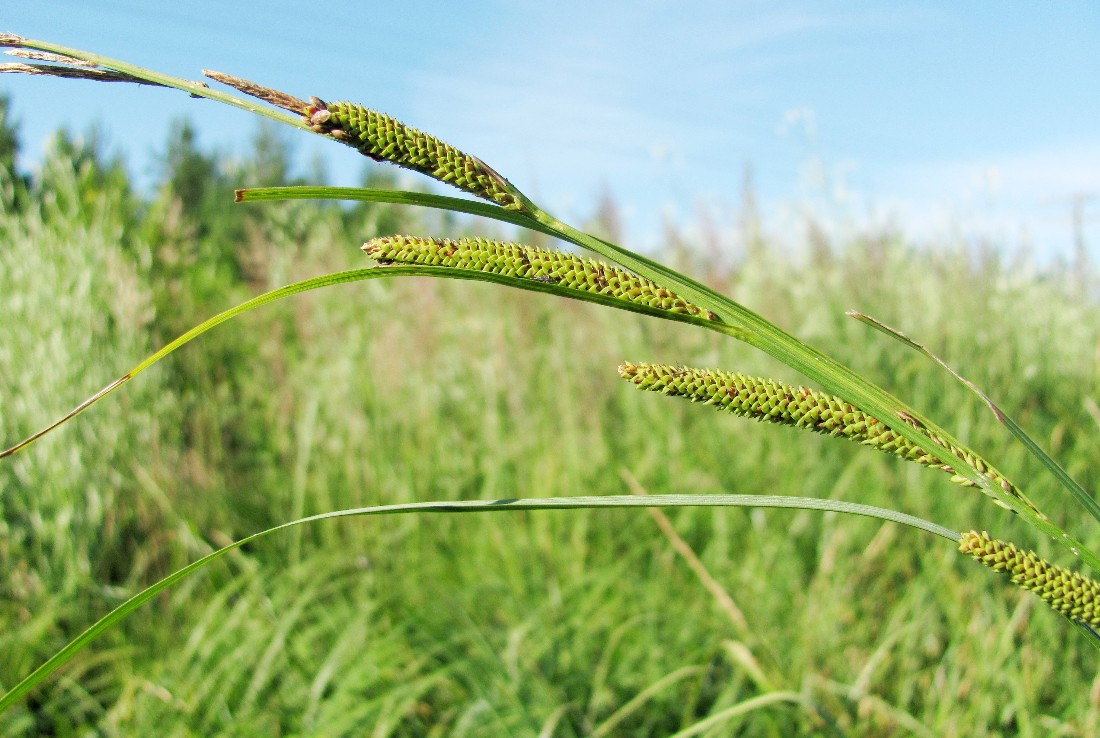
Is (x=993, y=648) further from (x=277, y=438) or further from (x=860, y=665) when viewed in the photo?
(x=277, y=438)

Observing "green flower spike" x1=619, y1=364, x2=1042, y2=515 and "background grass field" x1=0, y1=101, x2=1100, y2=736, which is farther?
"background grass field" x1=0, y1=101, x2=1100, y2=736

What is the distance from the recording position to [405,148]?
61 centimetres

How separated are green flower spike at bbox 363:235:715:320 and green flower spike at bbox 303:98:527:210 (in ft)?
0.14

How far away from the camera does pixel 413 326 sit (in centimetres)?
417

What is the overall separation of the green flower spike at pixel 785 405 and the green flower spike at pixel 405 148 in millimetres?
175

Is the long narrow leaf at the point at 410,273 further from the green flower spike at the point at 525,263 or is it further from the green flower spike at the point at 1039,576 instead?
the green flower spike at the point at 1039,576

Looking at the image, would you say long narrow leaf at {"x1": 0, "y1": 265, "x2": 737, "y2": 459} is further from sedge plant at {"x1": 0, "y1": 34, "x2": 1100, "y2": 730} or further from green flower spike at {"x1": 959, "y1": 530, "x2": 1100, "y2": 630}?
green flower spike at {"x1": 959, "y1": 530, "x2": 1100, "y2": 630}

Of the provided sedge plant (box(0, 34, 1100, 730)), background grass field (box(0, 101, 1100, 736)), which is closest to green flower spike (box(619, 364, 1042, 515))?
sedge plant (box(0, 34, 1100, 730))

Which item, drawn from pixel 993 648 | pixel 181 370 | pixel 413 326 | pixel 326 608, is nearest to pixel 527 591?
pixel 326 608

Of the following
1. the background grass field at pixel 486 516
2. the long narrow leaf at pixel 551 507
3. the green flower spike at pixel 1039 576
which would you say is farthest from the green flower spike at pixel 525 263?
the background grass field at pixel 486 516

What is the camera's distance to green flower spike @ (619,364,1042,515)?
0.69 metres

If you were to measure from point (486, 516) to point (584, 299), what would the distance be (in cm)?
255

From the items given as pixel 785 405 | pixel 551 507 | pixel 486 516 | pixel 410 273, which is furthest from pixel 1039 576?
pixel 486 516

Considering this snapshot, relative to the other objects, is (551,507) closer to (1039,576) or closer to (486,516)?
(1039,576)
